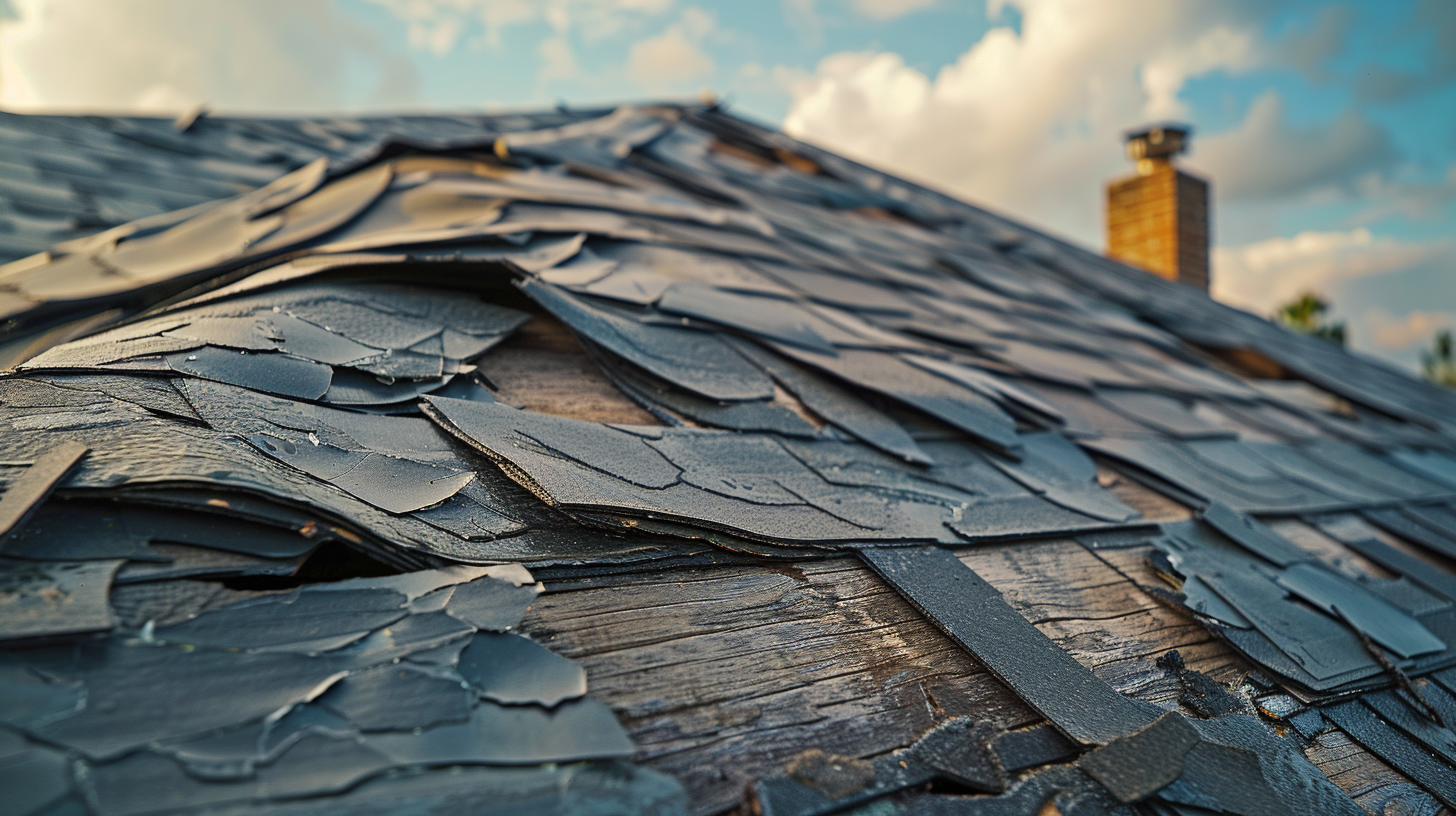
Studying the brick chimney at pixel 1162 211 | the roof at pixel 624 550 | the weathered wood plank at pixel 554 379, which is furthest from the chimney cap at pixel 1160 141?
the weathered wood plank at pixel 554 379

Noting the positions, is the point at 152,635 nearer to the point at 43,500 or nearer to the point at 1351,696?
the point at 43,500

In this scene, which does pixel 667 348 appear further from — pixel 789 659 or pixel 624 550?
pixel 789 659

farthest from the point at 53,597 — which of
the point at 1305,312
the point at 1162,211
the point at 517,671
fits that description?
the point at 1305,312

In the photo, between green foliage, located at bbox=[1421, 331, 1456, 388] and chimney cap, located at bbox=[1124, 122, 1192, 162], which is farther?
green foliage, located at bbox=[1421, 331, 1456, 388]

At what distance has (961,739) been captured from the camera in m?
0.99


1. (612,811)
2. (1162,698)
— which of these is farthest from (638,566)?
(1162,698)

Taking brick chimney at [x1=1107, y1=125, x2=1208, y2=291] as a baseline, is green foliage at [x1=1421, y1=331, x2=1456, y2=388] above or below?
above

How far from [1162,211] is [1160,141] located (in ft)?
2.36

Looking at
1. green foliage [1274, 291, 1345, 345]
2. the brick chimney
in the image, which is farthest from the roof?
green foliage [1274, 291, 1345, 345]

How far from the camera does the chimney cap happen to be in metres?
7.86

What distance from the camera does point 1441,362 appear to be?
77.4 feet

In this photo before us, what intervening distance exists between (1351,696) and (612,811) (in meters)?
1.44

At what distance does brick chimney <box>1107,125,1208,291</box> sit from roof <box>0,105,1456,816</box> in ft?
19.5

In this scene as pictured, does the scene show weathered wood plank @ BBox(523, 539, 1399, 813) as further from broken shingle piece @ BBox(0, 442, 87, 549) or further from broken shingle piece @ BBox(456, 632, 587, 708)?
broken shingle piece @ BBox(0, 442, 87, 549)
